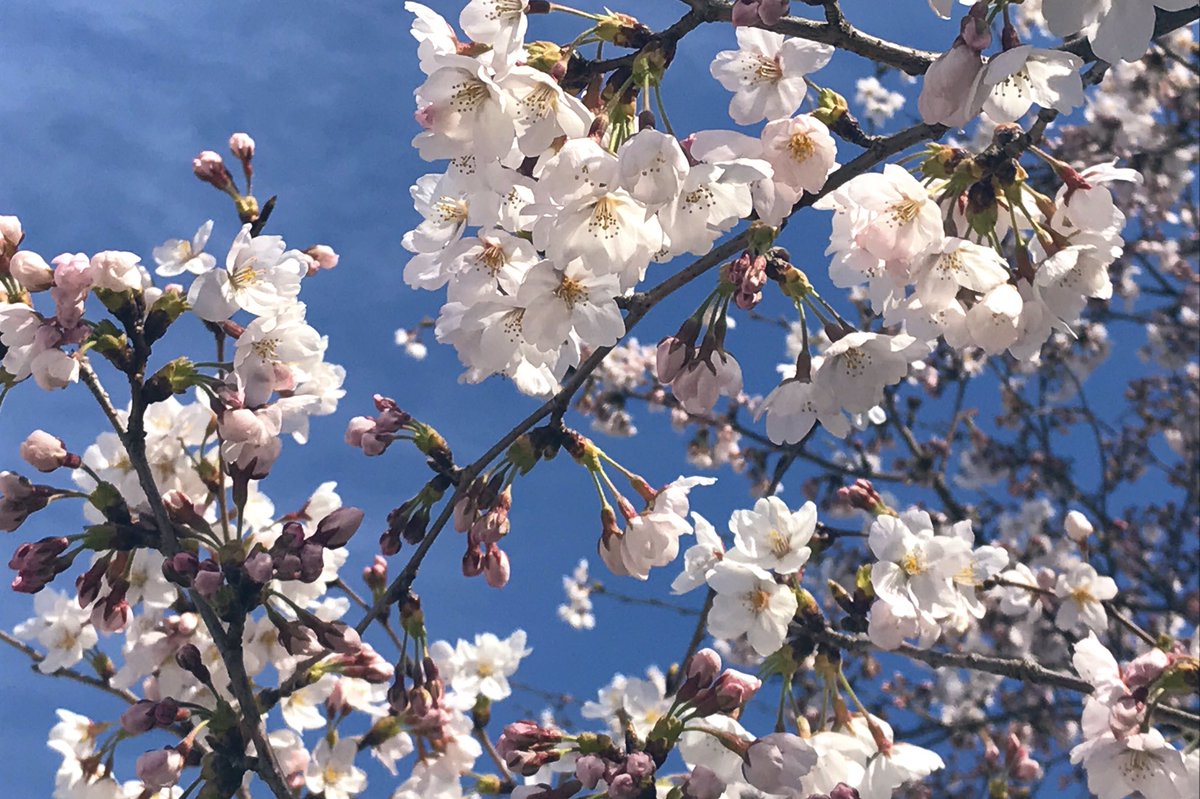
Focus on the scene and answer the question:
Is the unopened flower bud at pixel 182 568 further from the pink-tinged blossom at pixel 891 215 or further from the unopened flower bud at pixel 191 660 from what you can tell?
the pink-tinged blossom at pixel 891 215

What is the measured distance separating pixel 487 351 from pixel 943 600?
4.10 ft

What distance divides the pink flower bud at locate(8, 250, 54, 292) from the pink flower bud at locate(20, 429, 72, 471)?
1.25 ft

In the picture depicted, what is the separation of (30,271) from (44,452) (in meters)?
0.45

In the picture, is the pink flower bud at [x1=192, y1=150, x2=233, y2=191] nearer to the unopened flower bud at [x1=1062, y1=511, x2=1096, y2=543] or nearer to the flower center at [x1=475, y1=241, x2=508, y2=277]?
the flower center at [x1=475, y1=241, x2=508, y2=277]

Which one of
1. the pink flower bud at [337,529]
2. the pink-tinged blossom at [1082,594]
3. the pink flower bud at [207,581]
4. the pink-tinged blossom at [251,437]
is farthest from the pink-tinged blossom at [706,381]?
the pink-tinged blossom at [1082,594]

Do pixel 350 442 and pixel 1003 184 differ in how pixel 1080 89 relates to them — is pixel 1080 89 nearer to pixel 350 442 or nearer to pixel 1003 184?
pixel 1003 184

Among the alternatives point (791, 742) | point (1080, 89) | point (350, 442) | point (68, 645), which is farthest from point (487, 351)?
point (68, 645)

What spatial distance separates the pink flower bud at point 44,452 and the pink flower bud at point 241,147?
2.86 feet

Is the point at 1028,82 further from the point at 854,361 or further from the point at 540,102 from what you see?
the point at 540,102

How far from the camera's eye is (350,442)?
2.34 meters

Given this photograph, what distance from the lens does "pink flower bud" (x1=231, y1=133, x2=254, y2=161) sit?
2.70 m

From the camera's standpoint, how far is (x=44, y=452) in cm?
242

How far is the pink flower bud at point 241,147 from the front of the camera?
8.86 feet

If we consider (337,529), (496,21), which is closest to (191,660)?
(337,529)
